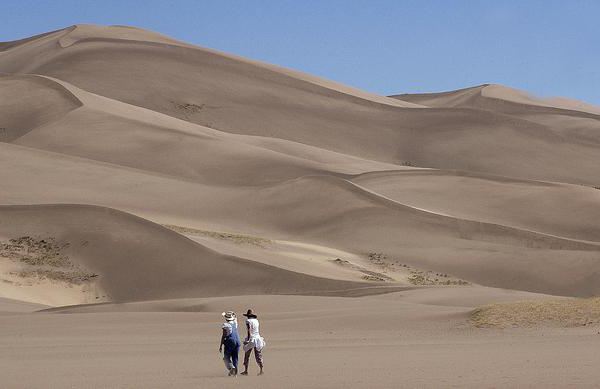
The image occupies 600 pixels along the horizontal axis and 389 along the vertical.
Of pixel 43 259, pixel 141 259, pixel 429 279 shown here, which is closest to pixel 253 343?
pixel 141 259

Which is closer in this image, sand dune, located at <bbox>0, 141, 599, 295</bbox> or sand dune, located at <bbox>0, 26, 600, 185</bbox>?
sand dune, located at <bbox>0, 141, 599, 295</bbox>

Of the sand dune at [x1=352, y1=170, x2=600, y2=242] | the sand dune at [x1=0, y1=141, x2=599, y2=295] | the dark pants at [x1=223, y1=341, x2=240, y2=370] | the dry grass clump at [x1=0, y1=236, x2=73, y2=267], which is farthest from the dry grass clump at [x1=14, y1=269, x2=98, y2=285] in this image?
the dark pants at [x1=223, y1=341, x2=240, y2=370]

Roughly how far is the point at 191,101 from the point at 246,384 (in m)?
66.6

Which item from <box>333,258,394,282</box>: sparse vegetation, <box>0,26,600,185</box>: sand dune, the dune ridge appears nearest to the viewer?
<box>333,258,394,282</box>: sparse vegetation

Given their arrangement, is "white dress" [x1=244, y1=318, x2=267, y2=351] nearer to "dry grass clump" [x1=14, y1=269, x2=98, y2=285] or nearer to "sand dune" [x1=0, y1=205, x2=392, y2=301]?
"sand dune" [x1=0, y1=205, x2=392, y2=301]

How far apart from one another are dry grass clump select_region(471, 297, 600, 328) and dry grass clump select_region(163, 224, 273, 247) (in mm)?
17678

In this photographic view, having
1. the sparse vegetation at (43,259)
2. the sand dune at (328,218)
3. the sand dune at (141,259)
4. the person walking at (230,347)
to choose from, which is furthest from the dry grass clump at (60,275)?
the person walking at (230,347)

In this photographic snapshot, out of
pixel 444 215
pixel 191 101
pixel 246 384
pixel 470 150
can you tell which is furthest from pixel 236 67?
pixel 246 384

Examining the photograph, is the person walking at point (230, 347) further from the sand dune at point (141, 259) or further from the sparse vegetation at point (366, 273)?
the sparse vegetation at point (366, 273)

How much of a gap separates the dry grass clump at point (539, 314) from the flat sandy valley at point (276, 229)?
70 mm

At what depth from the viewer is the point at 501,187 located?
58.5 metres

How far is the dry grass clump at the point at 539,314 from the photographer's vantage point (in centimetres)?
2553

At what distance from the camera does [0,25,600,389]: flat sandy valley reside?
20.9m

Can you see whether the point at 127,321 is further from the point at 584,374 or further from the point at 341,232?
the point at 341,232
